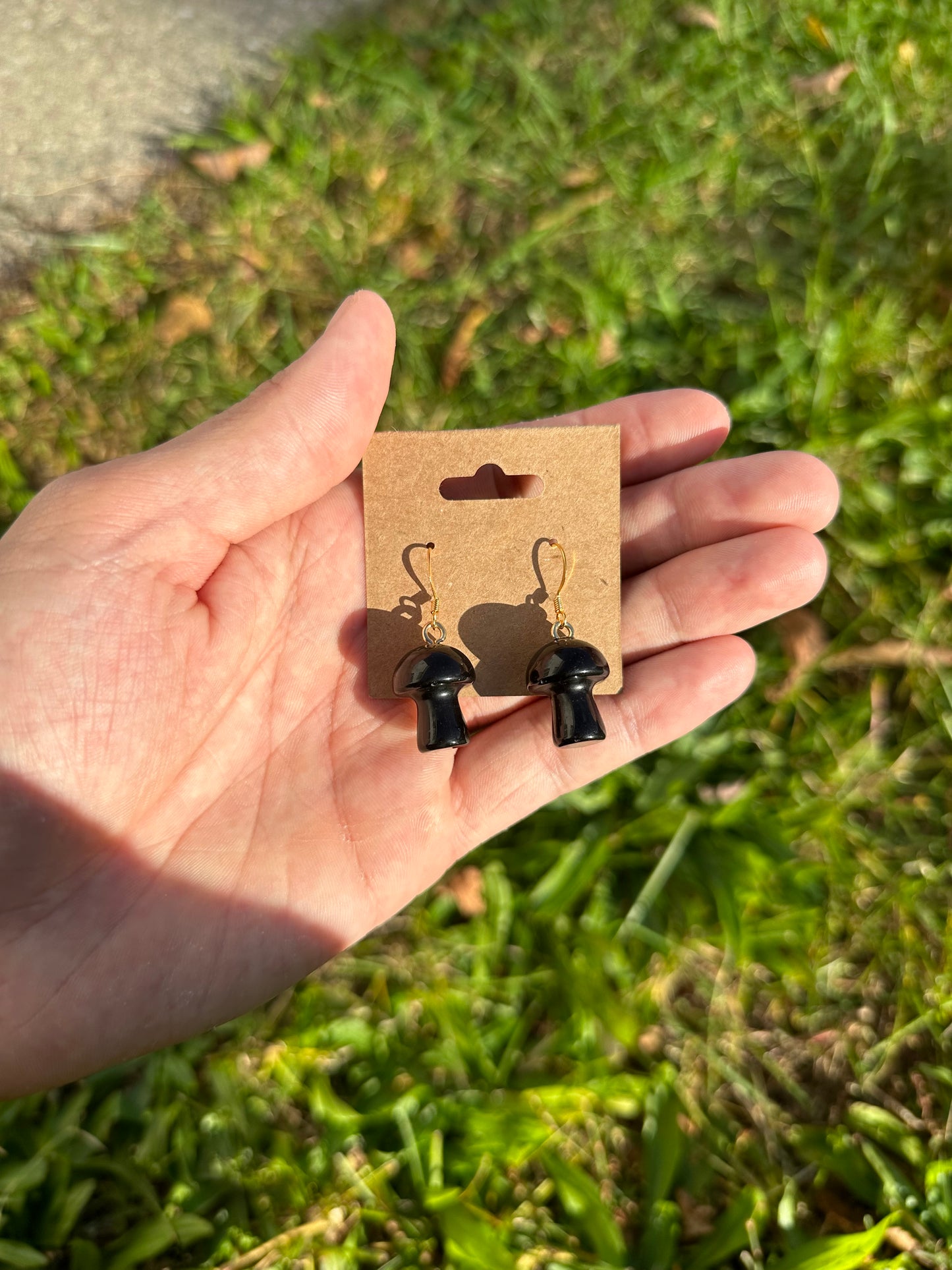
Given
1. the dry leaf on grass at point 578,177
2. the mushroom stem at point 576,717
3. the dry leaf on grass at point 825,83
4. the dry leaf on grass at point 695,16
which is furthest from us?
the dry leaf on grass at point 695,16

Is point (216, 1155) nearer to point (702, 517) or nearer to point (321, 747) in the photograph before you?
point (321, 747)

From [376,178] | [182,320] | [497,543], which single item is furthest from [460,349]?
[497,543]

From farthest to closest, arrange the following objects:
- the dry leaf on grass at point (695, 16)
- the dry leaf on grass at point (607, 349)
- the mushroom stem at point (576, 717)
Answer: the dry leaf on grass at point (695, 16) → the dry leaf on grass at point (607, 349) → the mushroom stem at point (576, 717)

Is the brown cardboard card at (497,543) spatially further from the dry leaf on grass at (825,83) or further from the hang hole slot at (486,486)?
the dry leaf on grass at (825,83)

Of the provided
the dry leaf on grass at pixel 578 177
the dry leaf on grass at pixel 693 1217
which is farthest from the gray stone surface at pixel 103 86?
the dry leaf on grass at pixel 693 1217

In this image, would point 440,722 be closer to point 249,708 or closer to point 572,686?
point 572,686

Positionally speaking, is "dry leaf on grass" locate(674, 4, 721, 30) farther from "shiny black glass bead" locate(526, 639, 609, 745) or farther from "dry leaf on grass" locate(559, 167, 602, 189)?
"shiny black glass bead" locate(526, 639, 609, 745)

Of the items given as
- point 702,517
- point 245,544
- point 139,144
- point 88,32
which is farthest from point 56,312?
point 702,517
